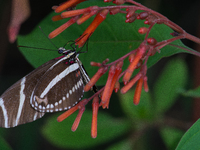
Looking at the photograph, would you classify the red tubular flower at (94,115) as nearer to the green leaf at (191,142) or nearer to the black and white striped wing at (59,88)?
the black and white striped wing at (59,88)

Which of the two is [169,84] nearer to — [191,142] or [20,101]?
[191,142]

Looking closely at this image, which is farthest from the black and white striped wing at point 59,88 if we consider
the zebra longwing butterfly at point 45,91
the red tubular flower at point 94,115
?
the red tubular flower at point 94,115

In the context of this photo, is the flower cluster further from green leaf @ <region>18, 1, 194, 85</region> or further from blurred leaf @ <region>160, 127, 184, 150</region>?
blurred leaf @ <region>160, 127, 184, 150</region>

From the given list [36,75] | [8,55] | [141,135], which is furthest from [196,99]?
[8,55]

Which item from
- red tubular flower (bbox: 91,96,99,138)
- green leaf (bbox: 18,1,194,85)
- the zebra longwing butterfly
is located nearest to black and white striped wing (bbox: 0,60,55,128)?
the zebra longwing butterfly

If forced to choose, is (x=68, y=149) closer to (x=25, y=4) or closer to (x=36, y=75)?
(x=36, y=75)

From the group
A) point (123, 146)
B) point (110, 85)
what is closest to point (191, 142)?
point (110, 85)

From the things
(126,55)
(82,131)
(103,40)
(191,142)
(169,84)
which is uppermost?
(126,55)

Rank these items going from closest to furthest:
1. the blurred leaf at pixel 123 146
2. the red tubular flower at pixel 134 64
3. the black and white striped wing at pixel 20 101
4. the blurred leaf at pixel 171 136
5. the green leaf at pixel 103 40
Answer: the red tubular flower at pixel 134 64 < the black and white striped wing at pixel 20 101 < the green leaf at pixel 103 40 < the blurred leaf at pixel 171 136 < the blurred leaf at pixel 123 146
